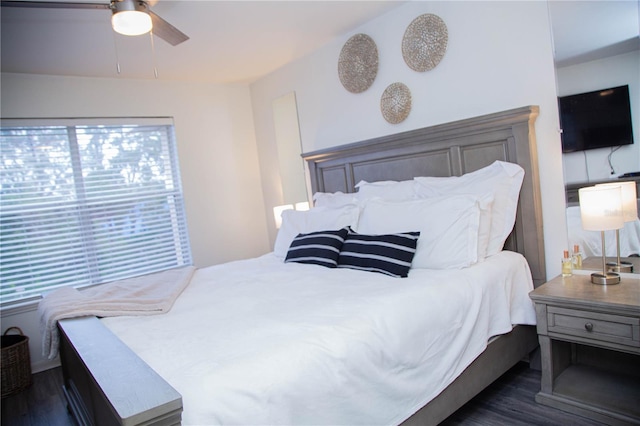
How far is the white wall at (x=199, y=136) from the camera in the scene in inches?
138

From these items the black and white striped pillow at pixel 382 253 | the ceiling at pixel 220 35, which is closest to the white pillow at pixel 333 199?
the black and white striped pillow at pixel 382 253

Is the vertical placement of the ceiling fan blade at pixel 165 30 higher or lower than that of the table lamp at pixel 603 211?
higher

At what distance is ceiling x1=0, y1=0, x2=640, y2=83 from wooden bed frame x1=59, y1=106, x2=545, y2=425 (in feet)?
1.59

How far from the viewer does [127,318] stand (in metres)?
2.07

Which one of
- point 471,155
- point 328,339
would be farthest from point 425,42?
point 328,339

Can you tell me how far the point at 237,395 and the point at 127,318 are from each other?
1.08 m

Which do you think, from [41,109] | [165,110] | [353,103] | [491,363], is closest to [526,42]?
[353,103]

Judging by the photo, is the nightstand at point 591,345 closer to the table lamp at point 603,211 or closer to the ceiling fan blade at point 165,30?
the table lamp at point 603,211

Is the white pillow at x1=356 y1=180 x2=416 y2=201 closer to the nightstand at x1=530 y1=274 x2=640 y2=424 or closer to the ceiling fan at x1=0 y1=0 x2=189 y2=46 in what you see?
the nightstand at x1=530 y1=274 x2=640 y2=424

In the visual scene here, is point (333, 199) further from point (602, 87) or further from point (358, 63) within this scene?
point (602, 87)

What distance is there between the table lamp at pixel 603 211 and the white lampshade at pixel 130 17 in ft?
7.60

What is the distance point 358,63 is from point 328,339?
2483 millimetres

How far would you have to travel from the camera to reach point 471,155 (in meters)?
2.68

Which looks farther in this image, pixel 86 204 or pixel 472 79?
pixel 86 204
